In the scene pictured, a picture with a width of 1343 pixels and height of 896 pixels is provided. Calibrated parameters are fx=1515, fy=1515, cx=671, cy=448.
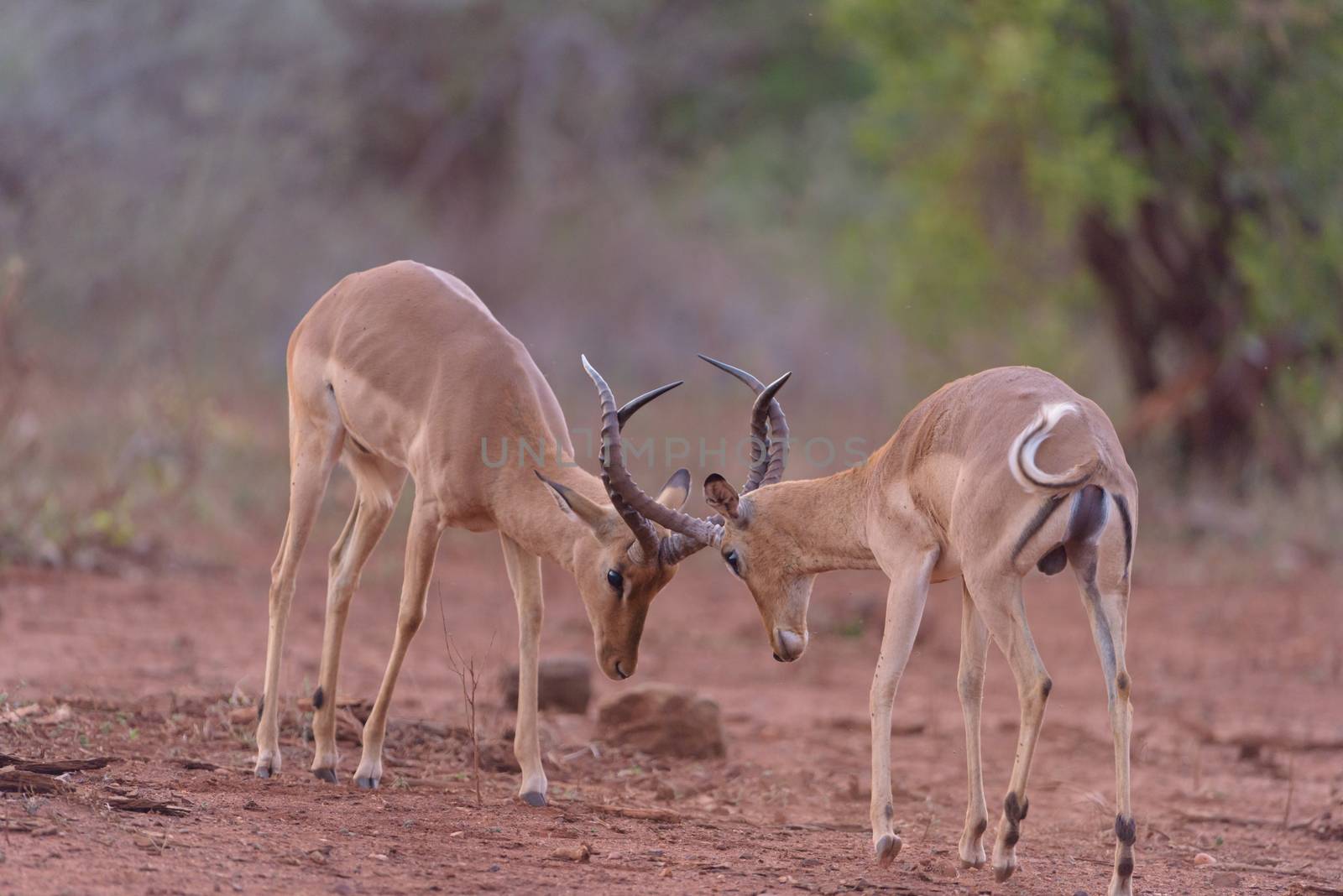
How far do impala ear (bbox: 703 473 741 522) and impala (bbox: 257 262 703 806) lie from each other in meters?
0.19

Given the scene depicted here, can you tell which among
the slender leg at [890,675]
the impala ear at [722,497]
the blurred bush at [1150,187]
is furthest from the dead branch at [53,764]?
the blurred bush at [1150,187]

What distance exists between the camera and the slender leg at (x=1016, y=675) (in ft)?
16.6

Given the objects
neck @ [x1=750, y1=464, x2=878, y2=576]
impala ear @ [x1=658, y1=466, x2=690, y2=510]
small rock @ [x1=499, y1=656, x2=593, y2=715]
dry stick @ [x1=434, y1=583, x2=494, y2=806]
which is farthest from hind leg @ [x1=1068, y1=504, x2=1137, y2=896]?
small rock @ [x1=499, y1=656, x2=593, y2=715]

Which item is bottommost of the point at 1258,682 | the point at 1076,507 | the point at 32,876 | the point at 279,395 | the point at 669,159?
the point at 32,876

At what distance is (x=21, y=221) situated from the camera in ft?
49.7

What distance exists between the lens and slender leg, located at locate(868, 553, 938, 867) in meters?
5.30

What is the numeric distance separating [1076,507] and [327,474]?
3.35 meters

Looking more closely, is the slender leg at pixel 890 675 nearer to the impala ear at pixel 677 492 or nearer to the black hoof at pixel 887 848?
the black hoof at pixel 887 848

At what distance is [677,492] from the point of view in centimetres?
615

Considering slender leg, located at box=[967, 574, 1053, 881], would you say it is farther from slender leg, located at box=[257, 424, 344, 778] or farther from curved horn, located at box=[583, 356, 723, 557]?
slender leg, located at box=[257, 424, 344, 778]

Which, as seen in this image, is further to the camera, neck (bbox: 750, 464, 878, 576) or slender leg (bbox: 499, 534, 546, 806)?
slender leg (bbox: 499, 534, 546, 806)

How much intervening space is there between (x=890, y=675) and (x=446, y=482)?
196cm

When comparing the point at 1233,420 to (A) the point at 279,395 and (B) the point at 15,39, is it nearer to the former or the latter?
(A) the point at 279,395

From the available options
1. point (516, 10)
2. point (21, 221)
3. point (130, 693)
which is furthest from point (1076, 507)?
point (516, 10)
